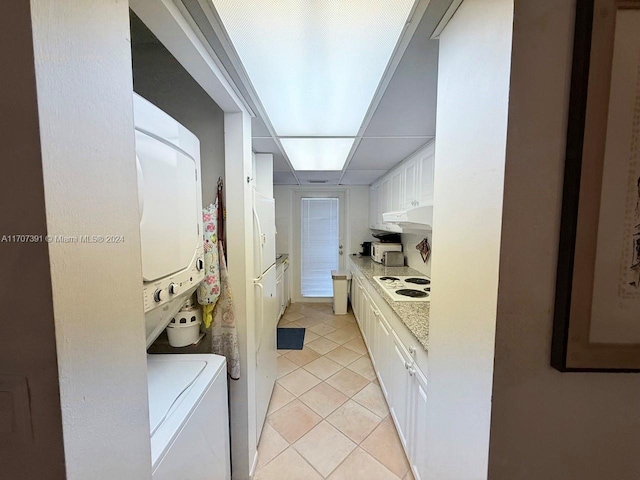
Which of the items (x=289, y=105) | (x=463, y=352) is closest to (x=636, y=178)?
(x=463, y=352)

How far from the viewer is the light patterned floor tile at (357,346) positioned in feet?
9.94

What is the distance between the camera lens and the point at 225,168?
139cm

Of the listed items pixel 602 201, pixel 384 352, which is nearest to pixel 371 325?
pixel 384 352

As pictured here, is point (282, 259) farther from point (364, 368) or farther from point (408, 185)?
point (408, 185)

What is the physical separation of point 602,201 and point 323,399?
2.22m

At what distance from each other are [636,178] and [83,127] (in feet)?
3.71

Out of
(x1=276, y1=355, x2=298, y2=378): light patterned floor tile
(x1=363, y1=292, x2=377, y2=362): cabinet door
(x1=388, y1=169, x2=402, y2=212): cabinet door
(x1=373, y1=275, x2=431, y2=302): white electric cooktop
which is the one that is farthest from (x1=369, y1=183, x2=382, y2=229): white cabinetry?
(x1=276, y1=355, x2=298, y2=378): light patterned floor tile

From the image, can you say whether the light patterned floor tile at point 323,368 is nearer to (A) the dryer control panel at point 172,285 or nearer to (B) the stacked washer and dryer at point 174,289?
(B) the stacked washer and dryer at point 174,289

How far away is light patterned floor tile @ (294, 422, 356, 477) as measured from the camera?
1.63m

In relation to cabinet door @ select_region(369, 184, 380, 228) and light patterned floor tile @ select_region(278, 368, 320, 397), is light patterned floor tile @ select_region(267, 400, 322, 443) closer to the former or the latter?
light patterned floor tile @ select_region(278, 368, 320, 397)

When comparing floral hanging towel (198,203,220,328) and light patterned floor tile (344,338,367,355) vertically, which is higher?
floral hanging towel (198,203,220,328)

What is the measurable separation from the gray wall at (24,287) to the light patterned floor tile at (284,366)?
7.55 ft

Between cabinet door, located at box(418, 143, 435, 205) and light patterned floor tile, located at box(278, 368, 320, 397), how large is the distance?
1885mm

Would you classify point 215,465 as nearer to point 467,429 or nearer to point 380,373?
point 467,429
